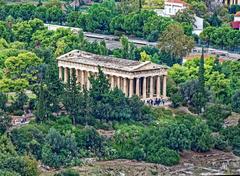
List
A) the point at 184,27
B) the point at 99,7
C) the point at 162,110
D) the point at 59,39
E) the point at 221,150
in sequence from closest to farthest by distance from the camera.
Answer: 1. the point at 221,150
2. the point at 162,110
3. the point at 59,39
4. the point at 184,27
5. the point at 99,7

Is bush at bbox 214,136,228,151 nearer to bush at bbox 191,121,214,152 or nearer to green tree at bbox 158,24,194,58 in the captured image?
bush at bbox 191,121,214,152

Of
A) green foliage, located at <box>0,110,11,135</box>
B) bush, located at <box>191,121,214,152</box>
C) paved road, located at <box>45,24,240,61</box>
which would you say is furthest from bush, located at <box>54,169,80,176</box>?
paved road, located at <box>45,24,240,61</box>

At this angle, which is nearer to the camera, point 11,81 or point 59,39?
point 11,81

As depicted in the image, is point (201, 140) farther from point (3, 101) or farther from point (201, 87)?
point (3, 101)

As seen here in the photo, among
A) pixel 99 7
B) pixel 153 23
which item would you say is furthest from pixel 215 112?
pixel 99 7

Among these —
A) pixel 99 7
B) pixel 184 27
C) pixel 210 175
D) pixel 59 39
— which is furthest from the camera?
pixel 99 7

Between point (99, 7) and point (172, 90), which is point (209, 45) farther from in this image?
point (172, 90)
